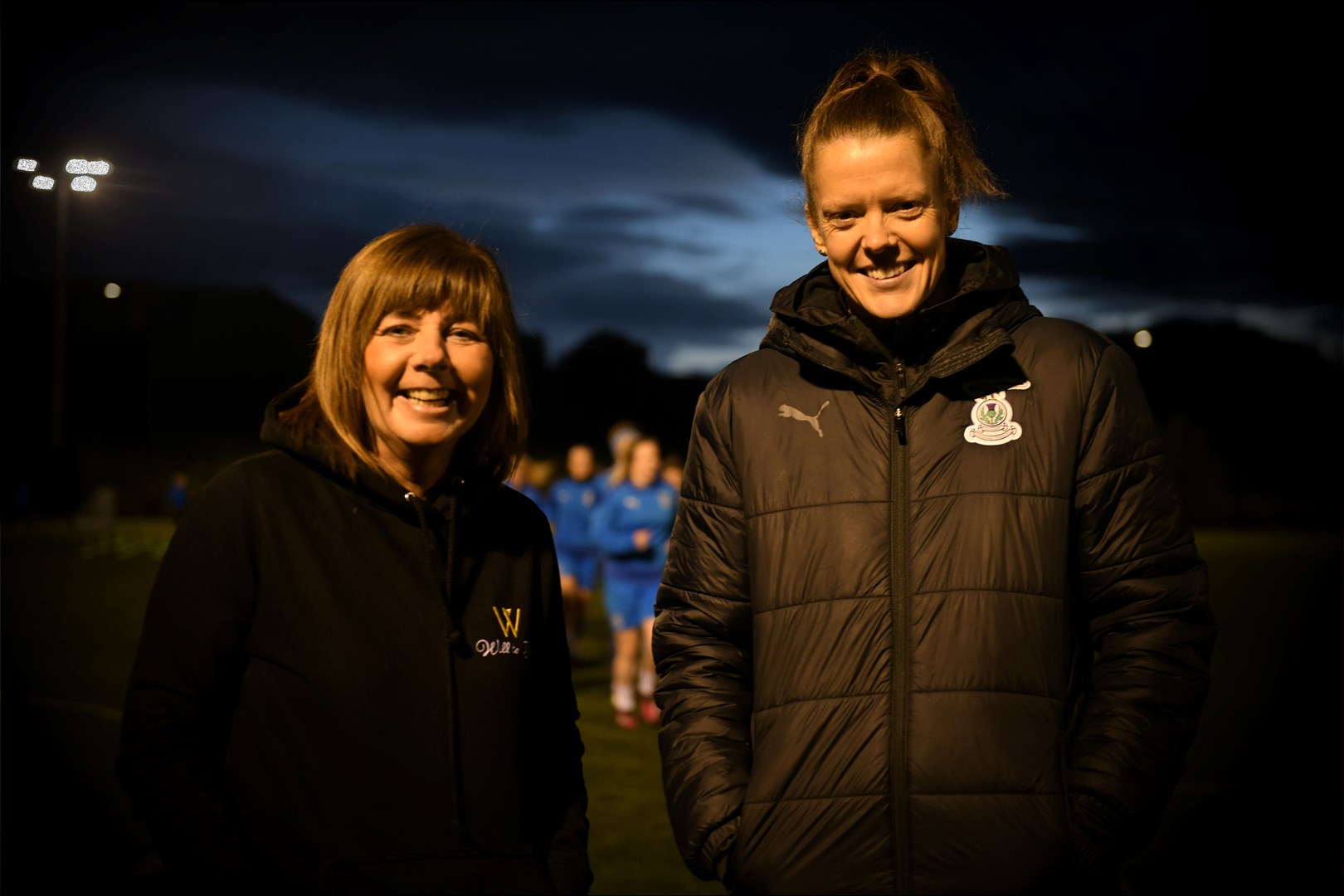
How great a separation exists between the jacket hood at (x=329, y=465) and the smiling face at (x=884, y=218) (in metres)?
0.87

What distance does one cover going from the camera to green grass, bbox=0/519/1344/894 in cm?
544

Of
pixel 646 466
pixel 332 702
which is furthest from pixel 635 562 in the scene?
pixel 332 702

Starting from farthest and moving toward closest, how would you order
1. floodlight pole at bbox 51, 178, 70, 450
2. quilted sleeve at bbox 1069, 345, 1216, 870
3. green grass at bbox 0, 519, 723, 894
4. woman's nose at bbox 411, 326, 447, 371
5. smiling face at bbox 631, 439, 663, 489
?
smiling face at bbox 631, 439, 663, 489 < floodlight pole at bbox 51, 178, 70, 450 < green grass at bbox 0, 519, 723, 894 < woman's nose at bbox 411, 326, 447, 371 < quilted sleeve at bbox 1069, 345, 1216, 870

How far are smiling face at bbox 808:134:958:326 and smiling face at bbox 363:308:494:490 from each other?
717 millimetres

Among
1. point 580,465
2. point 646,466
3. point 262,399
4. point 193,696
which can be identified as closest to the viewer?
point 193,696

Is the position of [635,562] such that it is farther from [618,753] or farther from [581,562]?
[581,562]

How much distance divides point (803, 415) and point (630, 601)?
7.14 metres

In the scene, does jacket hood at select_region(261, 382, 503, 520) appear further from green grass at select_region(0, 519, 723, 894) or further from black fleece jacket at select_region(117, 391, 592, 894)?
green grass at select_region(0, 519, 723, 894)

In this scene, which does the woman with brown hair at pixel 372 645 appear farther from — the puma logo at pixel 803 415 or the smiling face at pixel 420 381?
the puma logo at pixel 803 415

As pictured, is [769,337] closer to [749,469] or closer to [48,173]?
[749,469]

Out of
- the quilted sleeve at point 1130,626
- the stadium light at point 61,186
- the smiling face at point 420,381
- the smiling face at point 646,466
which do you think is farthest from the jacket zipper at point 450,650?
the smiling face at point 646,466

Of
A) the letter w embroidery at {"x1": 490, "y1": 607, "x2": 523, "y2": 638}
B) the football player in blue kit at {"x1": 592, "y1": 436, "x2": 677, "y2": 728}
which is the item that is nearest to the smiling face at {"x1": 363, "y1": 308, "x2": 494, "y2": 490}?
the letter w embroidery at {"x1": 490, "y1": 607, "x2": 523, "y2": 638}

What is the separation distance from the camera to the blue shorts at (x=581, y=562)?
11.5 meters

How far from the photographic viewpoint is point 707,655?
7.04 ft
